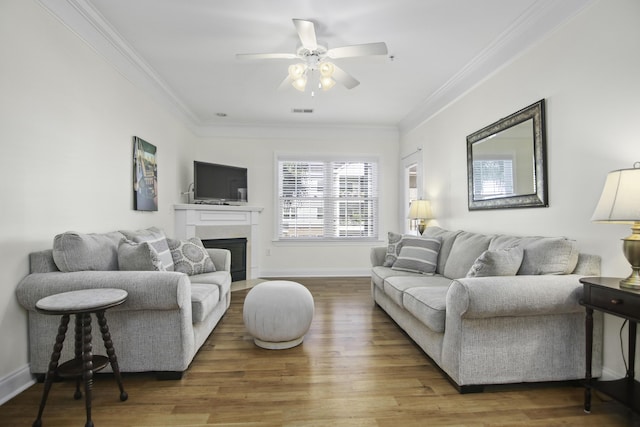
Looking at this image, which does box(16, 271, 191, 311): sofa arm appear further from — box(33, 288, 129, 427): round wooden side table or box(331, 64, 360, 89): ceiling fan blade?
box(331, 64, 360, 89): ceiling fan blade

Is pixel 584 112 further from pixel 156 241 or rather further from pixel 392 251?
pixel 156 241

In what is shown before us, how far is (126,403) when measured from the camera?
1946 millimetres

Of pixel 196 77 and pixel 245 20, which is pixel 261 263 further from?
pixel 245 20

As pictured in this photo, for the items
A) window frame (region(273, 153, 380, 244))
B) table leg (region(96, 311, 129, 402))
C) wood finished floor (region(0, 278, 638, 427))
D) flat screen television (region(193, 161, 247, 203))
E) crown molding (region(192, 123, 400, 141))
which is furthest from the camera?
window frame (region(273, 153, 380, 244))

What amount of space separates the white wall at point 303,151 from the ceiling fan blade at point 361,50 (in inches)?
128

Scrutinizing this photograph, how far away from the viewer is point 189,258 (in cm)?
335

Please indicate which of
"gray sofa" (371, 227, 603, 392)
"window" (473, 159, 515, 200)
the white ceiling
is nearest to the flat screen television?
the white ceiling

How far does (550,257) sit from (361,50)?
198 centimetres

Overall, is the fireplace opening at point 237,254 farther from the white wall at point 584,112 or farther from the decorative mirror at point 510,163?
the white wall at point 584,112

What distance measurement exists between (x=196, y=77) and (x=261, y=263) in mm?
3125

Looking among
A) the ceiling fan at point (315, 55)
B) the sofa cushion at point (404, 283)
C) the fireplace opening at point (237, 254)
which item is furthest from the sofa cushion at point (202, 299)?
the fireplace opening at point (237, 254)

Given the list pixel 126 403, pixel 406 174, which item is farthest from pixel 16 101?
pixel 406 174

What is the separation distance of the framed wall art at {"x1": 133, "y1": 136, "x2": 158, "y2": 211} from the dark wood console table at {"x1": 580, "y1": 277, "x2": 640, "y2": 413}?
3.75 metres

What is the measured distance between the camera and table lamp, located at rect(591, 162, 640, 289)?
5.49ft
